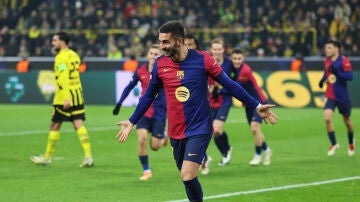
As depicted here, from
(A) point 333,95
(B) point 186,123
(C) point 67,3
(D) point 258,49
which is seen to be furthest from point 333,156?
(C) point 67,3

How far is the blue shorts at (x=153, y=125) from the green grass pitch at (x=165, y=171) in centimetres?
69

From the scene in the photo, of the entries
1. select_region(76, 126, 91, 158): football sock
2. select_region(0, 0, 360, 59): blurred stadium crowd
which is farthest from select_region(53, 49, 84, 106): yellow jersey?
select_region(0, 0, 360, 59): blurred stadium crowd

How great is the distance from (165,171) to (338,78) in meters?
4.53

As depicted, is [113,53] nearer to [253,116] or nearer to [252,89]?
[253,116]

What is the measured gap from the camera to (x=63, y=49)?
15.4m

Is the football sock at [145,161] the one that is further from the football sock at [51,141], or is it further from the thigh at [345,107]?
the thigh at [345,107]

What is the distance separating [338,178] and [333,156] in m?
3.28

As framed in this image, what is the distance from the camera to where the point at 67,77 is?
15.3 m

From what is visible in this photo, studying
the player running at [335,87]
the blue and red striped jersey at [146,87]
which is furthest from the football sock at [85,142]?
the player running at [335,87]

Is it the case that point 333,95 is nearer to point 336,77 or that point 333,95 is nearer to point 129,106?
point 336,77

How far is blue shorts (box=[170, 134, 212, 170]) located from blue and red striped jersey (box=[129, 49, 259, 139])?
0.06 m

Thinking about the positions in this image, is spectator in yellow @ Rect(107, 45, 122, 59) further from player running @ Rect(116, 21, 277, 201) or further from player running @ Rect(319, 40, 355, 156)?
player running @ Rect(116, 21, 277, 201)

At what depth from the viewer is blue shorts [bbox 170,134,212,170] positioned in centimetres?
952

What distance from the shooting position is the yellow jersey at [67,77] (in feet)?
50.0
